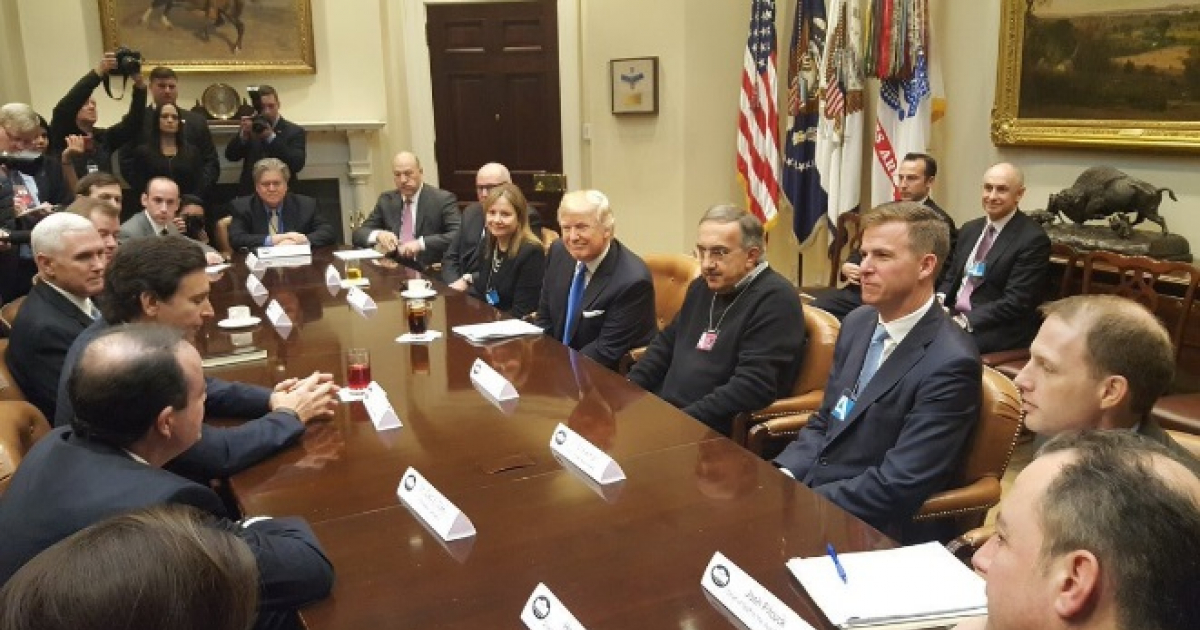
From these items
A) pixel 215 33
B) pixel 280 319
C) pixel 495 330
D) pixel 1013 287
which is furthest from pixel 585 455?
pixel 215 33

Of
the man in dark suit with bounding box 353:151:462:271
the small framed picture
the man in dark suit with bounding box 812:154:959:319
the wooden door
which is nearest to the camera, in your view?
the man in dark suit with bounding box 812:154:959:319

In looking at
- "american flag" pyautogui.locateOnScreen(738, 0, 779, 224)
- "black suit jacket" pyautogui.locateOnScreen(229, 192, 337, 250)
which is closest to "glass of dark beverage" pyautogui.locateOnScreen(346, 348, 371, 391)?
"black suit jacket" pyautogui.locateOnScreen(229, 192, 337, 250)

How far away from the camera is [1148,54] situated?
4672mm

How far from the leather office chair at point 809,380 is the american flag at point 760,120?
3693 mm

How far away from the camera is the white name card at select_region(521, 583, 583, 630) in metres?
1.34

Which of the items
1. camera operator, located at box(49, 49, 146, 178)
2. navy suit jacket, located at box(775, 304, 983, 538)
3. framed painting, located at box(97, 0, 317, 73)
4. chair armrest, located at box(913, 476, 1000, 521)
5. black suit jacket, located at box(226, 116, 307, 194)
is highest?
framed painting, located at box(97, 0, 317, 73)

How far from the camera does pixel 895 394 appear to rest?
2281 mm

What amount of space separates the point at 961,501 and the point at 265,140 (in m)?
5.93

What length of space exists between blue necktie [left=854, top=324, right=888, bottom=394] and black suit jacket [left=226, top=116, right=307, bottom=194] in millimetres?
5364

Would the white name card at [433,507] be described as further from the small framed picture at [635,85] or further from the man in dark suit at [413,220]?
the small framed picture at [635,85]

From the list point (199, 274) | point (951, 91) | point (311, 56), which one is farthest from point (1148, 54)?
point (311, 56)

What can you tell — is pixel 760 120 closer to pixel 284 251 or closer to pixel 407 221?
pixel 407 221

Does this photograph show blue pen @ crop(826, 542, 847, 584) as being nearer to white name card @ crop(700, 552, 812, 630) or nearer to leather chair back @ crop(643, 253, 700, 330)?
white name card @ crop(700, 552, 812, 630)

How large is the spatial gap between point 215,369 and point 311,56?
5.18m
